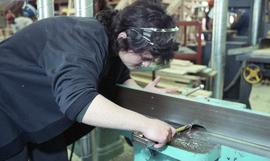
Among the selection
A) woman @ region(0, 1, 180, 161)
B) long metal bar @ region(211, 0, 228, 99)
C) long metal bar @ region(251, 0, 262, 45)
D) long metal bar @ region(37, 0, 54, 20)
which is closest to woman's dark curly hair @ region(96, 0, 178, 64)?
woman @ region(0, 1, 180, 161)

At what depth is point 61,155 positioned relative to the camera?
1271mm

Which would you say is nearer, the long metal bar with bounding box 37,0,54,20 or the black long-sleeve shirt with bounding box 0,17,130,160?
the black long-sleeve shirt with bounding box 0,17,130,160

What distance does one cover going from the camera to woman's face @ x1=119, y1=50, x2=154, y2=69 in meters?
1.04

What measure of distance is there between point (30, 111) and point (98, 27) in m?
0.35

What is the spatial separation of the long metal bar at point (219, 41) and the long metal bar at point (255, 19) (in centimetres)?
62

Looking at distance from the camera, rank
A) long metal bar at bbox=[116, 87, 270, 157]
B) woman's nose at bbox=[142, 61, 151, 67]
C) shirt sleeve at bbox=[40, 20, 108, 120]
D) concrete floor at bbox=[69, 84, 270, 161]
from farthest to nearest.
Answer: concrete floor at bbox=[69, 84, 270, 161] → woman's nose at bbox=[142, 61, 151, 67] → long metal bar at bbox=[116, 87, 270, 157] → shirt sleeve at bbox=[40, 20, 108, 120]

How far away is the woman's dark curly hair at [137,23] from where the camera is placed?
3.24 ft

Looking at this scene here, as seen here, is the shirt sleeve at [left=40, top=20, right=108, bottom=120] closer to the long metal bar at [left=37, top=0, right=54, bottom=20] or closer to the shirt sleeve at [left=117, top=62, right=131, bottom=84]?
the shirt sleeve at [left=117, top=62, right=131, bottom=84]

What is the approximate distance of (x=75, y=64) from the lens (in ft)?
2.74

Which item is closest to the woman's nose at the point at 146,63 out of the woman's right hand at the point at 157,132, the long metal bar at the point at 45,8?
the woman's right hand at the point at 157,132

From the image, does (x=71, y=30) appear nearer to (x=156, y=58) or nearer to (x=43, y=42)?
(x=43, y=42)

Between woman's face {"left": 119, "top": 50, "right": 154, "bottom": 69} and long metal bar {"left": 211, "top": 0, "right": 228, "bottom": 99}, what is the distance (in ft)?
3.46

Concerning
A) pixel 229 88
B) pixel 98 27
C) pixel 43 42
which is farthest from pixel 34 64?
pixel 229 88

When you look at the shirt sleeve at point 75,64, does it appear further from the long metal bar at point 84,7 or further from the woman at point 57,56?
the long metal bar at point 84,7
